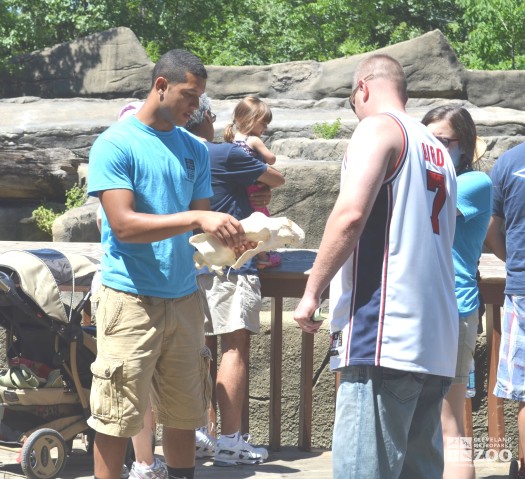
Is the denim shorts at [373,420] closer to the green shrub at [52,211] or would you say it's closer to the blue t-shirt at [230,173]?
the blue t-shirt at [230,173]

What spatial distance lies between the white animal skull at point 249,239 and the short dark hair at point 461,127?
2.37ft

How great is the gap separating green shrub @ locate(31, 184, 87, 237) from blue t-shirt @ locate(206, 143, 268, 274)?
721 cm

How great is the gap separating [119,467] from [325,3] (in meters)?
16.0

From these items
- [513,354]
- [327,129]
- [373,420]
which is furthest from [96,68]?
[373,420]

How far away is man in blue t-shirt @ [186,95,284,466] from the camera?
4.51 meters

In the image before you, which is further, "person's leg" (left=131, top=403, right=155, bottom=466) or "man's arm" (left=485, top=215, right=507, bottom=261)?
"man's arm" (left=485, top=215, right=507, bottom=261)

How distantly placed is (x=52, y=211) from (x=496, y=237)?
27.2ft

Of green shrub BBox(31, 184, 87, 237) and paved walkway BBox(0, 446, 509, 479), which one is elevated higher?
green shrub BBox(31, 184, 87, 237)

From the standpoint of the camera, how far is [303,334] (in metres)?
A: 4.83

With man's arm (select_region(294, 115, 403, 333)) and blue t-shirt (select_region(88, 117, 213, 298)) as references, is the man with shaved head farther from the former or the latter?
blue t-shirt (select_region(88, 117, 213, 298))

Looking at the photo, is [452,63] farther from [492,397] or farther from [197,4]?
[492,397]

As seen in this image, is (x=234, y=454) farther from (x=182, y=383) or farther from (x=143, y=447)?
(x=182, y=383)

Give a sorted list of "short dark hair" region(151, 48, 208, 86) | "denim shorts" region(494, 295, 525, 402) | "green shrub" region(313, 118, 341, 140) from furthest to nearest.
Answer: "green shrub" region(313, 118, 341, 140) < "denim shorts" region(494, 295, 525, 402) < "short dark hair" region(151, 48, 208, 86)

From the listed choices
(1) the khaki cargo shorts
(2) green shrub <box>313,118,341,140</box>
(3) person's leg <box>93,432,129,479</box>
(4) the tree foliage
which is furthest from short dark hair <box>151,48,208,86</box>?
(4) the tree foliage
